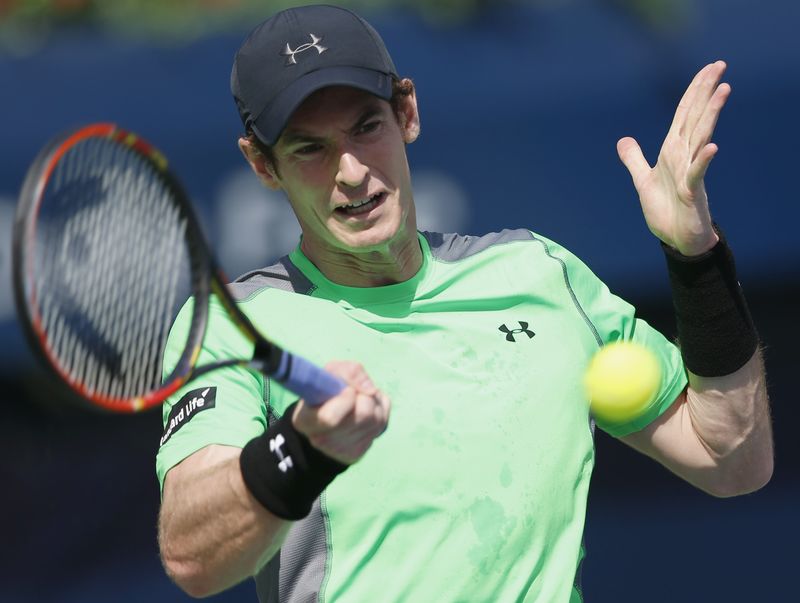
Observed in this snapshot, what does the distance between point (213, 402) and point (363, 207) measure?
1.79 feet

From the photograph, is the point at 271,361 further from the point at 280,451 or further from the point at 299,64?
the point at 299,64

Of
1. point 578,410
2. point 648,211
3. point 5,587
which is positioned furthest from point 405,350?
point 5,587

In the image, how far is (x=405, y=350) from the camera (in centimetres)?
283

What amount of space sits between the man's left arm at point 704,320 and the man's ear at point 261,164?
763 millimetres

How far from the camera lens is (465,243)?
315 centimetres

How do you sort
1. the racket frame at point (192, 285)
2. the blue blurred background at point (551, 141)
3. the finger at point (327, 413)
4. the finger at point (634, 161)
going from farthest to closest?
1. the blue blurred background at point (551, 141)
2. the finger at point (634, 161)
3. the finger at point (327, 413)
4. the racket frame at point (192, 285)

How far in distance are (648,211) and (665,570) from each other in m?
3.21

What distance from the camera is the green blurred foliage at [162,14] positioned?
537 centimetres

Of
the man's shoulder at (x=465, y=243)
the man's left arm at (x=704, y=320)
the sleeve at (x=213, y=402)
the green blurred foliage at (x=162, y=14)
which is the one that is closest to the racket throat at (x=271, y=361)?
the sleeve at (x=213, y=402)

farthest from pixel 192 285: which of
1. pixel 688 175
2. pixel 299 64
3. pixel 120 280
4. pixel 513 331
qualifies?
pixel 688 175

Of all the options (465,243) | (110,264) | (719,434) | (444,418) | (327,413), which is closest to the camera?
(327,413)

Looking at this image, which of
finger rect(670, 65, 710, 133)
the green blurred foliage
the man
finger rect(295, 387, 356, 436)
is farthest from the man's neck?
the green blurred foliage

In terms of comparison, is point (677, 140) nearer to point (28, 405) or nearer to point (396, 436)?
point (396, 436)

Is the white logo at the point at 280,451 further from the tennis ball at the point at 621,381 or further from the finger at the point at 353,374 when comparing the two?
the tennis ball at the point at 621,381
